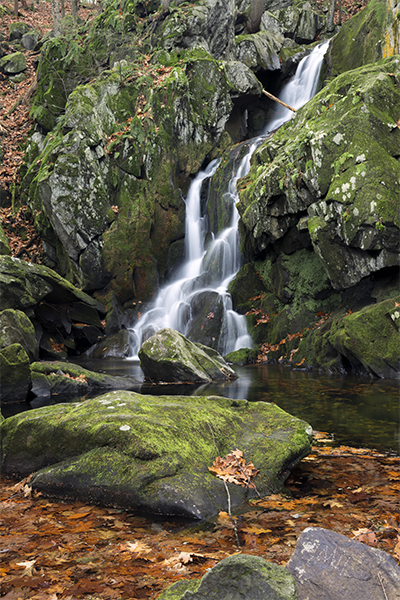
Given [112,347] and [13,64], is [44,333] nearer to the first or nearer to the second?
[112,347]

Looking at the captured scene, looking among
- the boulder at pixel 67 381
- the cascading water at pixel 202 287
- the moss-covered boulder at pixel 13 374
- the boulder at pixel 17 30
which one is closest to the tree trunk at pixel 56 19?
the boulder at pixel 17 30

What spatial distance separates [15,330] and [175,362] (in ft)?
13.6

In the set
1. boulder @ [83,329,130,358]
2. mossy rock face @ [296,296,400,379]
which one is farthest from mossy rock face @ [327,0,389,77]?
boulder @ [83,329,130,358]

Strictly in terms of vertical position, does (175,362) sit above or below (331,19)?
below

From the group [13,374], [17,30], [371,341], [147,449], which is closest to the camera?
[147,449]

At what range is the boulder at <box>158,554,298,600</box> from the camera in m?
1.52

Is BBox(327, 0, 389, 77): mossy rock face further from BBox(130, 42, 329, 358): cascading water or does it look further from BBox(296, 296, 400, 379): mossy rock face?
BBox(296, 296, 400, 379): mossy rock face

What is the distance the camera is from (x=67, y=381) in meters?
9.24

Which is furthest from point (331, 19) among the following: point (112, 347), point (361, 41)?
point (112, 347)

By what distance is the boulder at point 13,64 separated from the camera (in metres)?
26.1

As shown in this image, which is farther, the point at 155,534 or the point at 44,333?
the point at 44,333

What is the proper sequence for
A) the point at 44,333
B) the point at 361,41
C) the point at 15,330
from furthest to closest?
the point at 361,41, the point at 44,333, the point at 15,330

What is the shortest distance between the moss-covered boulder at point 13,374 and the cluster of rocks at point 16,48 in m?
24.0

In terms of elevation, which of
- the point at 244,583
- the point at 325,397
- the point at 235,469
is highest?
the point at 244,583
